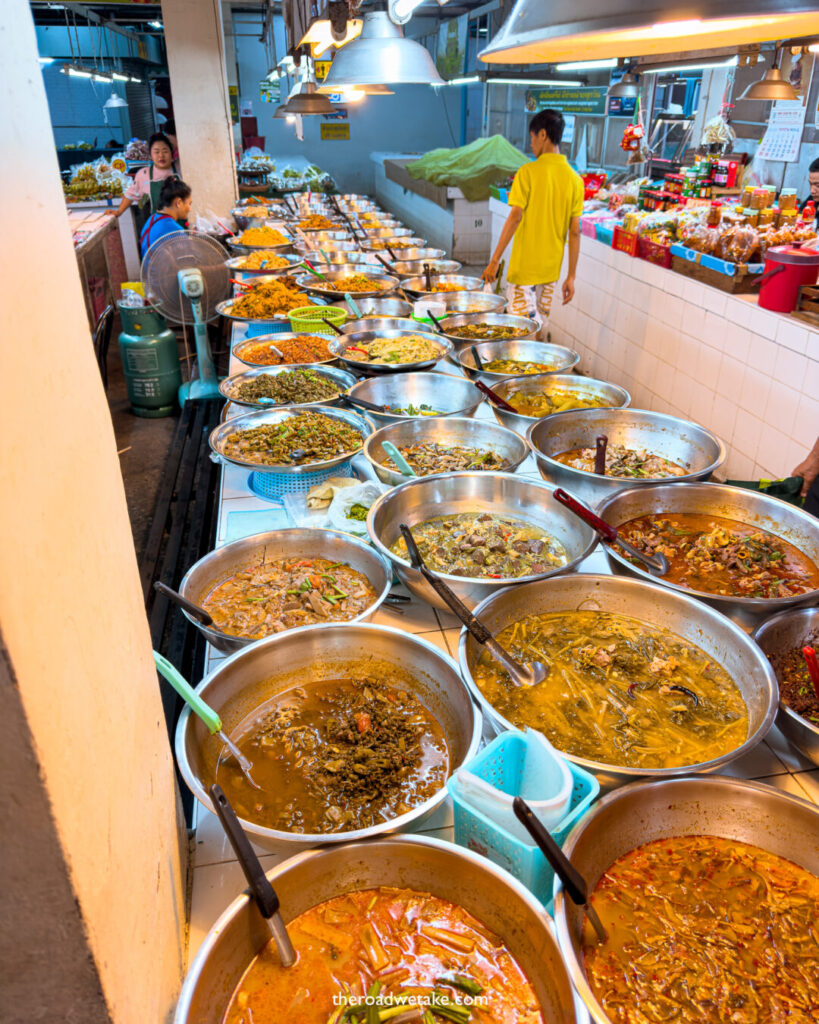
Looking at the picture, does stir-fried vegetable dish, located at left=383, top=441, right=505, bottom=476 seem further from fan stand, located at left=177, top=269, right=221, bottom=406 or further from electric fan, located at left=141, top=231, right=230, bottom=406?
electric fan, located at left=141, top=231, right=230, bottom=406

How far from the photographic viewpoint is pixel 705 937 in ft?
4.62

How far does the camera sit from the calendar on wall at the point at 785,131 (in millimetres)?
8430

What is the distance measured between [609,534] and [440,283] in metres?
3.99

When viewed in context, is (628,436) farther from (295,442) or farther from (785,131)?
(785,131)

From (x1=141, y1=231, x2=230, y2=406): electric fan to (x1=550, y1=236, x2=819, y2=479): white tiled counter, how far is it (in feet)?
10.9

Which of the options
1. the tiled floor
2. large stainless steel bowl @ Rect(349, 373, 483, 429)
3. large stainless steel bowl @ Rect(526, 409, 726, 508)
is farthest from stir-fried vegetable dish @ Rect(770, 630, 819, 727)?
large stainless steel bowl @ Rect(349, 373, 483, 429)

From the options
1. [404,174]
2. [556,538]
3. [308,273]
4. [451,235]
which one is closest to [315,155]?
[404,174]

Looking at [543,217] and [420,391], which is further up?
[543,217]

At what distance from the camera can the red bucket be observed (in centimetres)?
384

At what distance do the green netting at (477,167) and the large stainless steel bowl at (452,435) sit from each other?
8.85 meters

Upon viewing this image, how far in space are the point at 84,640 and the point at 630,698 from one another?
1.53 meters

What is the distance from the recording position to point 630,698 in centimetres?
196

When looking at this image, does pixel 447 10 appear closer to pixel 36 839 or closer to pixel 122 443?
pixel 122 443

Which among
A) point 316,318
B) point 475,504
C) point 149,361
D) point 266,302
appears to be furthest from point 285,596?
point 149,361
